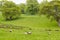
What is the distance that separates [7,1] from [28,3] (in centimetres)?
1580

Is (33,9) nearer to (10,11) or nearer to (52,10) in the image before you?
(10,11)

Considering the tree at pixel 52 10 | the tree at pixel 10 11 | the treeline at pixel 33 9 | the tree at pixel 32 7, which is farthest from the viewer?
the tree at pixel 32 7

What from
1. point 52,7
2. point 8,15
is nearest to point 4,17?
point 8,15

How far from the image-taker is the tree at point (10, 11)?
65500 millimetres

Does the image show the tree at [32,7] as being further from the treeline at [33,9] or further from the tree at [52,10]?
the tree at [52,10]

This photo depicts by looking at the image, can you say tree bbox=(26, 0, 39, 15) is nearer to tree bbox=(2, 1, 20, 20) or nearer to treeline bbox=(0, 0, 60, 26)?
treeline bbox=(0, 0, 60, 26)

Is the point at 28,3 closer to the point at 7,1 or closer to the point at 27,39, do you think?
the point at 7,1

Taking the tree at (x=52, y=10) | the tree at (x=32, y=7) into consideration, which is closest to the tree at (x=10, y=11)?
the tree at (x=32, y=7)

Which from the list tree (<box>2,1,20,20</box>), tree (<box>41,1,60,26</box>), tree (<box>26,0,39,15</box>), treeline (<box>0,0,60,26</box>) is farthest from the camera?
tree (<box>26,0,39,15</box>)

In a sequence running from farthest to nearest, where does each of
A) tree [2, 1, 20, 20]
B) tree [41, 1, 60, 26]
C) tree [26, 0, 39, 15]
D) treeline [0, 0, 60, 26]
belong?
tree [26, 0, 39, 15], tree [2, 1, 20, 20], treeline [0, 0, 60, 26], tree [41, 1, 60, 26]

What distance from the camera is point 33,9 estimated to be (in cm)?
7950

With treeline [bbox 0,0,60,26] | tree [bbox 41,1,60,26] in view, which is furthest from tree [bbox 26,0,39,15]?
tree [bbox 41,1,60,26]

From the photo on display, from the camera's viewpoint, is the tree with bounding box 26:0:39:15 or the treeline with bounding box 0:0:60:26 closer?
the treeline with bounding box 0:0:60:26

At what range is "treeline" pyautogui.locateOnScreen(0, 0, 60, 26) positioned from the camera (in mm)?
48656
